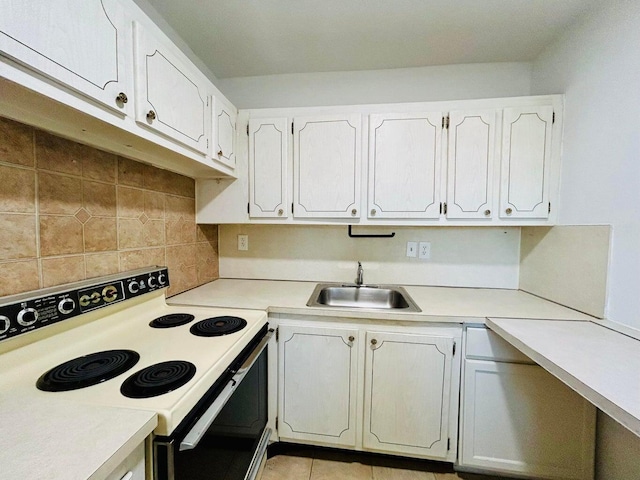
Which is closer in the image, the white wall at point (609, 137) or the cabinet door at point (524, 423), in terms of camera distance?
the white wall at point (609, 137)

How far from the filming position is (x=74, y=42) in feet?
2.17

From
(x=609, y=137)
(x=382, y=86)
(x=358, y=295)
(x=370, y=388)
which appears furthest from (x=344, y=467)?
(x=382, y=86)

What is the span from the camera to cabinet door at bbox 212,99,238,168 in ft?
4.54

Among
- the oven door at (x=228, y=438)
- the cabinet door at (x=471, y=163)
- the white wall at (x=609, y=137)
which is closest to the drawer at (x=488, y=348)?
the white wall at (x=609, y=137)

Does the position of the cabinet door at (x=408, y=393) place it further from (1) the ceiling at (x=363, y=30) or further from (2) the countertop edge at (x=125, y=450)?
(1) the ceiling at (x=363, y=30)

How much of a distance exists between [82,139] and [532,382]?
2.16 meters

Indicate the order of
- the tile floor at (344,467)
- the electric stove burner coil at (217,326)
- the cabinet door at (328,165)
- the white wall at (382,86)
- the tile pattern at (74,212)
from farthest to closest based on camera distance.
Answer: the white wall at (382,86)
the cabinet door at (328,165)
the tile floor at (344,467)
the electric stove burner coil at (217,326)
the tile pattern at (74,212)

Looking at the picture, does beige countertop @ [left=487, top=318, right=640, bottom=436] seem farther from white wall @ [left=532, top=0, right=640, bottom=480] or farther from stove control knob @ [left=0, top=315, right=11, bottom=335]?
stove control knob @ [left=0, top=315, right=11, bottom=335]

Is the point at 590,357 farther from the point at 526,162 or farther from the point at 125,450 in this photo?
the point at 125,450

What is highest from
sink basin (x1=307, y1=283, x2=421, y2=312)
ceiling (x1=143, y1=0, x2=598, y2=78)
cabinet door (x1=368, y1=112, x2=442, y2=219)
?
ceiling (x1=143, y1=0, x2=598, y2=78)

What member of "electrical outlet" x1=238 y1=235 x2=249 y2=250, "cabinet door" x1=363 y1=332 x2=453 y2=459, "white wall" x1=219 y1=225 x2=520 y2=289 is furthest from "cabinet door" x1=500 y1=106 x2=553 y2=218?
"electrical outlet" x1=238 y1=235 x2=249 y2=250

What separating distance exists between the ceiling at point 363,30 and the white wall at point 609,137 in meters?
0.20

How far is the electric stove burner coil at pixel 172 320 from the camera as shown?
112 centimetres

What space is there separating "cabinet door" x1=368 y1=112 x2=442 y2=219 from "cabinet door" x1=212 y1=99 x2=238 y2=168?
2.78ft
